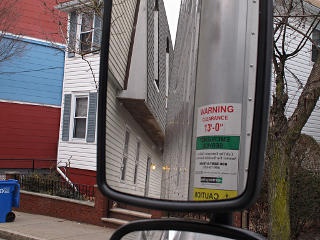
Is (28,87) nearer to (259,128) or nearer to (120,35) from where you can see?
(120,35)

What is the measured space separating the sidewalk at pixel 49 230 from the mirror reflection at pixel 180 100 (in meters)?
7.06

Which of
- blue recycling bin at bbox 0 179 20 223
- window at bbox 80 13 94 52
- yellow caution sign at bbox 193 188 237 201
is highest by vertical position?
window at bbox 80 13 94 52

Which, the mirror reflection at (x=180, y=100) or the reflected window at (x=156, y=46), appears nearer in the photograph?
the mirror reflection at (x=180, y=100)

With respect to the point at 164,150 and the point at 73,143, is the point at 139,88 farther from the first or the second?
the point at 73,143

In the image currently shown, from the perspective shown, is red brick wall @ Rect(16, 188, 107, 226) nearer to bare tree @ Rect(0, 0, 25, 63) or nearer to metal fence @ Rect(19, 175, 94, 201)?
metal fence @ Rect(19, 175, 94, 201)

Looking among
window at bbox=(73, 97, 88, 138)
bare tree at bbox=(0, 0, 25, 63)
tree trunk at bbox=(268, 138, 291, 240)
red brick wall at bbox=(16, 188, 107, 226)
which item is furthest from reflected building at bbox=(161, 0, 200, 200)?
bare tree at bbox=(0, 0, 25, 63)

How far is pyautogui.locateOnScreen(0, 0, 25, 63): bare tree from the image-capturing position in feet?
54.3

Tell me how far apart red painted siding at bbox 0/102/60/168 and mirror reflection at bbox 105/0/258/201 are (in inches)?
669

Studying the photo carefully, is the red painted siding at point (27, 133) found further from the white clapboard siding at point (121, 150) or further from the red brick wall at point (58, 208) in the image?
the white clapboard siding at point (121, 150)

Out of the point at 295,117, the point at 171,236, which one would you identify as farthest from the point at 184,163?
the point at 295,117

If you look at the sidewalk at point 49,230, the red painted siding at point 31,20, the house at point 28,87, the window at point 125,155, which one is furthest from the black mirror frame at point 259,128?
the red painted siding at point 31,20

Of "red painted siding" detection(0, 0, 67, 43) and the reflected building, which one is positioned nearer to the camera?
the reflected building

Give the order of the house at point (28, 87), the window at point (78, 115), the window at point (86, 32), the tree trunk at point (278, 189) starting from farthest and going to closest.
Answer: the house at point (28, 87)
the window at point (78, 115)
the window at point (86, 32)
the tree trunk at point (278, 189)

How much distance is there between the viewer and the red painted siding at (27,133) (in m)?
17.1
